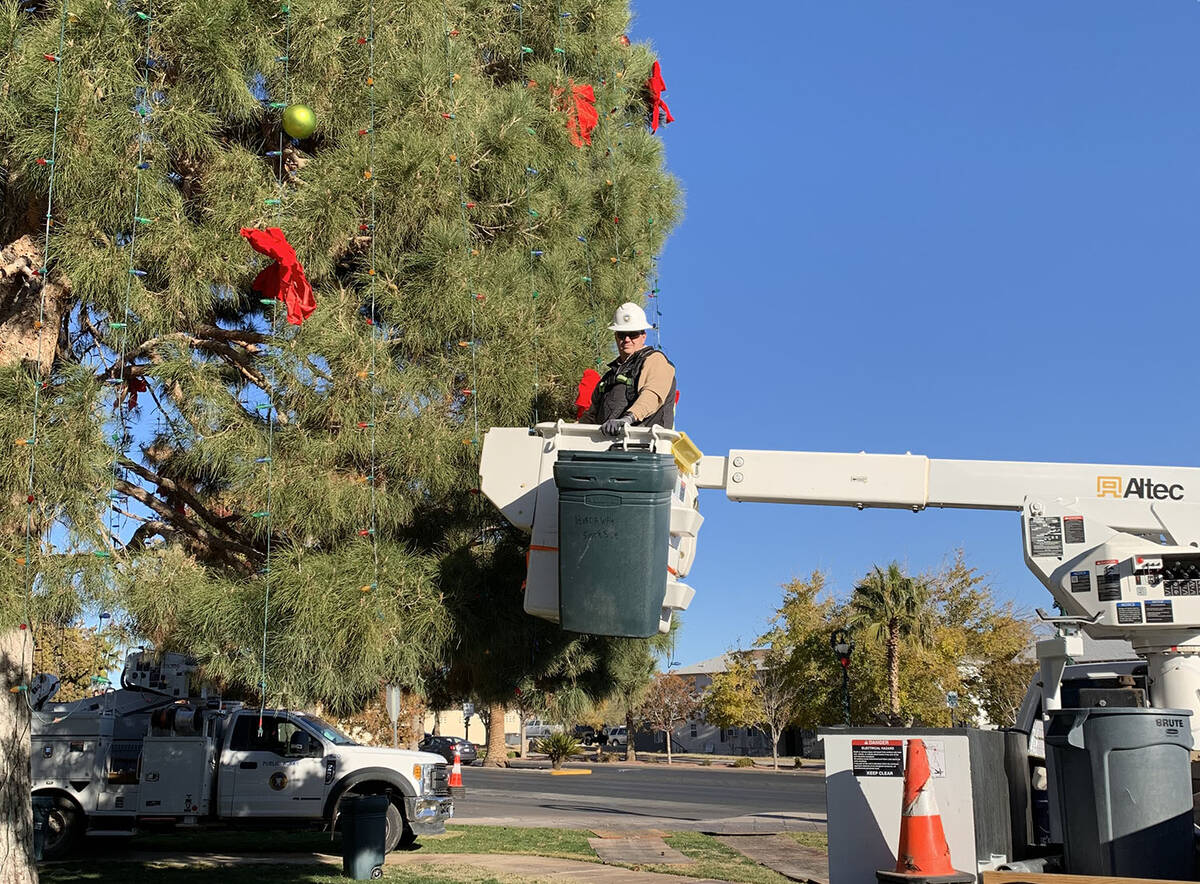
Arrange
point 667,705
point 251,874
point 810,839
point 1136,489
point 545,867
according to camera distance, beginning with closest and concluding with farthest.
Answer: point 1136,489
point 251,874
point 545,867
point 810,839
point 667,705

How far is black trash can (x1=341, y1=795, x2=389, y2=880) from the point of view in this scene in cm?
1182

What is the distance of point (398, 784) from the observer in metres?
14.5

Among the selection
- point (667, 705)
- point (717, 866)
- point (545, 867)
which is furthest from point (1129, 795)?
point (667, 705)

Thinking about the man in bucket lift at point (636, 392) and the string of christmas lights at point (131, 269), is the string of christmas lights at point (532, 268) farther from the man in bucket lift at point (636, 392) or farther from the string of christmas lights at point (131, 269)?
the string of christmas lights at point (131, 269)

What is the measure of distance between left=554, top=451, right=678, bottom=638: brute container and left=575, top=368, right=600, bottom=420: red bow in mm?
1342

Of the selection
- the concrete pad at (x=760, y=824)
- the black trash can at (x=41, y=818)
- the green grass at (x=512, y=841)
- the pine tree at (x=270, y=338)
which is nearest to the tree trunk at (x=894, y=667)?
the concrete pad at (x=760, y=824)

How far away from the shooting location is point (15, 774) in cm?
683

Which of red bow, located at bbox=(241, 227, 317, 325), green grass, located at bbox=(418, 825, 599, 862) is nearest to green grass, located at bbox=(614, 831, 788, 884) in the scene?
green grass, located at bbox=(418, 825, 599, 862)

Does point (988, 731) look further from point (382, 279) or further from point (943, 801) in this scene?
point (382, 279)

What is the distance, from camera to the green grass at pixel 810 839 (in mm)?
16422

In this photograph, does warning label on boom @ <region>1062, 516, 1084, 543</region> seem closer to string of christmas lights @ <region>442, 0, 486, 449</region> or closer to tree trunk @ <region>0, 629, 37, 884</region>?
string of christmas lights @ <region>442, 0, 486, 449</region>

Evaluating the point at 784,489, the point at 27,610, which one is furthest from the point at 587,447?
the point at 27,610

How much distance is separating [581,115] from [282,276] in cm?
306

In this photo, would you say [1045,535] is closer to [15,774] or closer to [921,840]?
[921,840]
